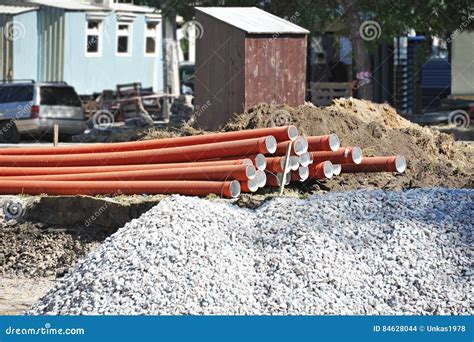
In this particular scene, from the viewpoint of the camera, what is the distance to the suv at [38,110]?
30.9m

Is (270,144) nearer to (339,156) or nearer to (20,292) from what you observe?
(339,156)

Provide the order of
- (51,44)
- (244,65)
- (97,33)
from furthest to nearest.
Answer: (97,33) < (51,44) < (244,65)

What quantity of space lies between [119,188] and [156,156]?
96cm

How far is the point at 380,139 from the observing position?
65.5 ft

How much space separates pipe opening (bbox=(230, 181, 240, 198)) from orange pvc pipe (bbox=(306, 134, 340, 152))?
1412 mm

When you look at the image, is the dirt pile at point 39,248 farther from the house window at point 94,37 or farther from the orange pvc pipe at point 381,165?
the house window at point 94,37

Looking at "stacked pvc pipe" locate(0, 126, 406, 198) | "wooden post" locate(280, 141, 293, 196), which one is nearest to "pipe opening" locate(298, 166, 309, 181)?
"stacked pvc pipe" locate(0, 126, 406, 198)

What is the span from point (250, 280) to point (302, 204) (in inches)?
92.1

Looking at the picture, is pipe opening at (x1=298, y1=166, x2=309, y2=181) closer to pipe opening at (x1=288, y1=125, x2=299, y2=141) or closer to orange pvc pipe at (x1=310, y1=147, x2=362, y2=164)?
orange pvc pipe at (x1=310, y1=147, x2=362, y2=164)

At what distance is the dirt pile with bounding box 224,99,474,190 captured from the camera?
17844mm

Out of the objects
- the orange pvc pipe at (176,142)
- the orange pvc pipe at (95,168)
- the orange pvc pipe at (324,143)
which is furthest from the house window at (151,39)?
the orange pvc pipe at (324,143)

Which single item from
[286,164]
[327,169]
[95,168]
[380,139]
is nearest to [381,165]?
[327,169]

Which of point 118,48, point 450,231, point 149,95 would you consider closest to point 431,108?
point 149,95

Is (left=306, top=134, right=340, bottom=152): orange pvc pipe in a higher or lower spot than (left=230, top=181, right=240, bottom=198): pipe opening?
higher
